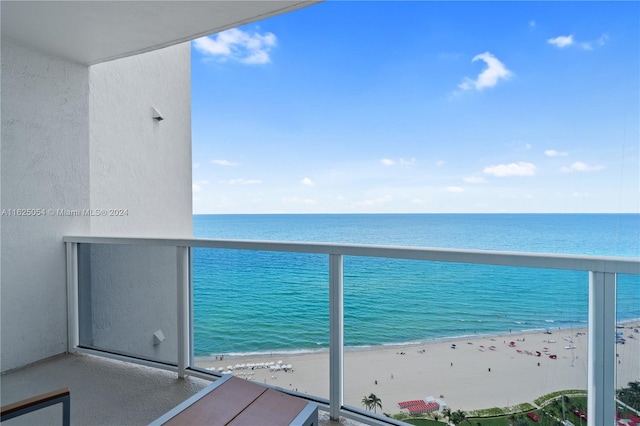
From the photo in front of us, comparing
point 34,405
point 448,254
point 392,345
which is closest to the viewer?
point 34,405

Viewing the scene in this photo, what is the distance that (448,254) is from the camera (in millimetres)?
1935

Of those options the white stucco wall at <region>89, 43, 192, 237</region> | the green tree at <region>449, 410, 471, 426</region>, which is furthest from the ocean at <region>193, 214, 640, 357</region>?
the white stucco wall at <region>89, 43, 192, 237</region>

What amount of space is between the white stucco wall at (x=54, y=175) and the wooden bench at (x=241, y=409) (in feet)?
4.79

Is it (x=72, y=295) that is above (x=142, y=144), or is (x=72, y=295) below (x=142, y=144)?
below

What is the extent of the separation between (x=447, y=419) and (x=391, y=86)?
36771 millimetres

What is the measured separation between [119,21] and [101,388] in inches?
115

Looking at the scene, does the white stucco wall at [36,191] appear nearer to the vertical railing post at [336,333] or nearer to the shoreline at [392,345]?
the shoreline at [392,345]

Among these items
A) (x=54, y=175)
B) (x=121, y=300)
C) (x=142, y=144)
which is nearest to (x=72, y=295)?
(x=121, y=300)

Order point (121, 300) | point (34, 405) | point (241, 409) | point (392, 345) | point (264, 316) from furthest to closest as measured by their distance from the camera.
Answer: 1. point (121, 300)
2. point (264, 316)
3. point (392, 345)
4. point (241, 409)
5. point (34, 405)

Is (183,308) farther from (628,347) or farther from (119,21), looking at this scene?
(628,347)

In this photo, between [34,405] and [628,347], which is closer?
[34,405]

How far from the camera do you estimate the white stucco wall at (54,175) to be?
3.03 m

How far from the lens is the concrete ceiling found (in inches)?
100.0

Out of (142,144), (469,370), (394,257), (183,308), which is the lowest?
(469,370)
